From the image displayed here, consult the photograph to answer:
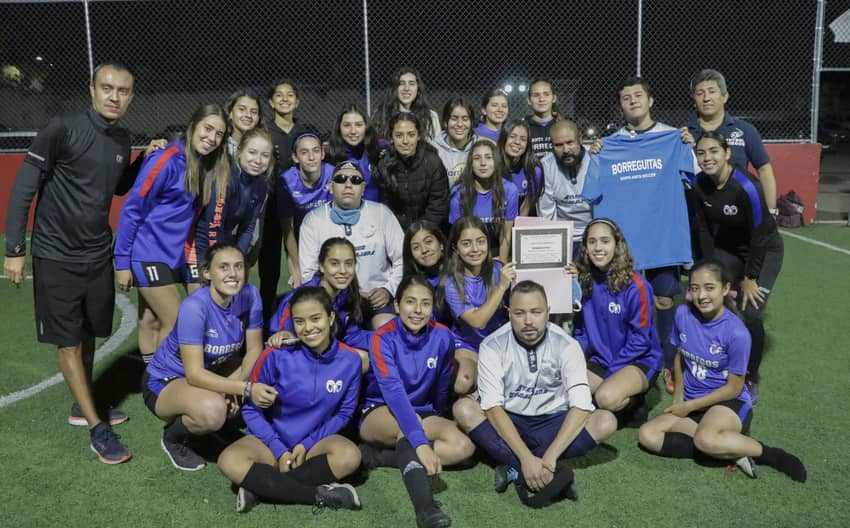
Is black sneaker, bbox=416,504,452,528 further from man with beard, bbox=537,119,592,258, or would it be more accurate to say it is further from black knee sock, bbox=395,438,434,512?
man with beard, bbox=537,119,592,258

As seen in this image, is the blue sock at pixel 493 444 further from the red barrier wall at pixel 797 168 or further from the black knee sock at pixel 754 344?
the red barrier wall at pixel 797 168

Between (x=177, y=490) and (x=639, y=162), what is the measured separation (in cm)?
331

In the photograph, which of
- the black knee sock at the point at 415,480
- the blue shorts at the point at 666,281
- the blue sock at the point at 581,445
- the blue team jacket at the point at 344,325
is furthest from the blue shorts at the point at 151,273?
the blue shorts at the point at 666,281

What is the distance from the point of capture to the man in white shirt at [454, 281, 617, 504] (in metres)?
3.68

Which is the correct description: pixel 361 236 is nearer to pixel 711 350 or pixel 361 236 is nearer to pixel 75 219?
pixel 75 219

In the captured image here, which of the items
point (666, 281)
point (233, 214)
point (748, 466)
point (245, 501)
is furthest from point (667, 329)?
point (245, 501)

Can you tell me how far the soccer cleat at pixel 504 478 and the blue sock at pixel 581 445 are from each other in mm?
349

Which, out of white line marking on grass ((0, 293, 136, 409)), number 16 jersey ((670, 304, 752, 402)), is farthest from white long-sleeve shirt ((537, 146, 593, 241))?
white line marking on grass ((0, 293, 136, 409))

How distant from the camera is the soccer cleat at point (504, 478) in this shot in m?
3.68

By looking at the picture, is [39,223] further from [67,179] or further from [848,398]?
[848,398]

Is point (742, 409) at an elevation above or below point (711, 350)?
below

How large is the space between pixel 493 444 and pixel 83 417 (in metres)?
2.44

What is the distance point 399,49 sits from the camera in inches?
763

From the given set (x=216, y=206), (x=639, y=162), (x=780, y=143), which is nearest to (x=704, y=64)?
(x=780, y=143)
